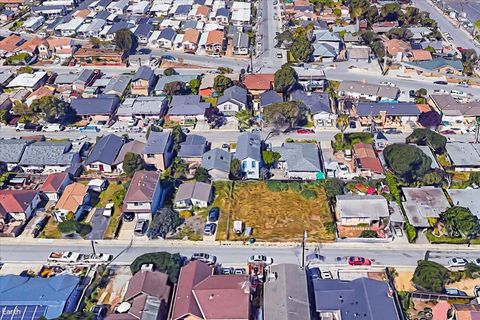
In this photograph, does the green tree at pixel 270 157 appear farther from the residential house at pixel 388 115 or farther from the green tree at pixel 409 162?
the residential house at pixel 388 115

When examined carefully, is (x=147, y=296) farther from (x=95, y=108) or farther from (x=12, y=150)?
(x=95, y=108)

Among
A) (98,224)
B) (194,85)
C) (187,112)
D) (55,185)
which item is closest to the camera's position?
(98,224)

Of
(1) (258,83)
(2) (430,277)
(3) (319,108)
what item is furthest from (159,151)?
(2) (430,277)

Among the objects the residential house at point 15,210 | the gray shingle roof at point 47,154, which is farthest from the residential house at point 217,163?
the residential house at point 15,210

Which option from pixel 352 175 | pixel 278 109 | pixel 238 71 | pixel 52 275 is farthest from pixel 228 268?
pixel 238 71

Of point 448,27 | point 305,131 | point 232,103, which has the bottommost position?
point 448,27

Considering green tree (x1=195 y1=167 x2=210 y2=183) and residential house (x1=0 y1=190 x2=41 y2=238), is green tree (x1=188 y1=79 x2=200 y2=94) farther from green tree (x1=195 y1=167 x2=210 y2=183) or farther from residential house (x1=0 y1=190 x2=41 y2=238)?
residential house (x1=0 y1=190 x2=41 y2=238)

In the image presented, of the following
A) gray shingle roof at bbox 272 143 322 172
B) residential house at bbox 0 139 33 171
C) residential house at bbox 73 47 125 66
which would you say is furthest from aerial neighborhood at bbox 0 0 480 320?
residential house at bbox 0 139 33 171

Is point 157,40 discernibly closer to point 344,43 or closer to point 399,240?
point 344,43
